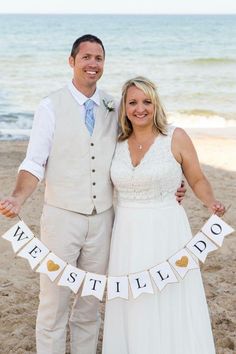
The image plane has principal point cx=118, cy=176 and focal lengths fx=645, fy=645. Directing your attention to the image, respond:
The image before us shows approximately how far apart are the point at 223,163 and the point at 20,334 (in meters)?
6.07

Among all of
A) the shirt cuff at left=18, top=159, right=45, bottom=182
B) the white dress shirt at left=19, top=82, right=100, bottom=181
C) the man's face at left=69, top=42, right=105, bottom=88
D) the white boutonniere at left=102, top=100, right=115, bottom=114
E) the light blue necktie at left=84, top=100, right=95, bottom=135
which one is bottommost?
the shirt cuff at left=18, top=159, right=45, bottom=182

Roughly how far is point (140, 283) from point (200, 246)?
1.36 feet

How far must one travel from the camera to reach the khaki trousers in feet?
12.1

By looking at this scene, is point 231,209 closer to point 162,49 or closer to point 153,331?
point 153,331

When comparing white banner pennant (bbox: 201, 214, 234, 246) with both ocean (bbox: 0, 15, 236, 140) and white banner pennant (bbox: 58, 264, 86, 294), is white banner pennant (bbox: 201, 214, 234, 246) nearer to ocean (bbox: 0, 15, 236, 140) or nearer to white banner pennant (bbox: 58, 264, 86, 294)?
white banner pennant (bbox: 58, 264, 86, 294)

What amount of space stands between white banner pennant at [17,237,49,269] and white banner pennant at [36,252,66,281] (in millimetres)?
33

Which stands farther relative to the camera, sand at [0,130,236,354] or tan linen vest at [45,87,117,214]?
sand at [0,130,236,354]

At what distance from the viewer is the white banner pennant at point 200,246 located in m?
3.73

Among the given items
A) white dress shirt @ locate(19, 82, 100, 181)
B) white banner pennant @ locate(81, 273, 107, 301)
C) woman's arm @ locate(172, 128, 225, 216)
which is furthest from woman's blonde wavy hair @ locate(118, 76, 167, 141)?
white banner pennant @ locate(81, 273, 107, 301)

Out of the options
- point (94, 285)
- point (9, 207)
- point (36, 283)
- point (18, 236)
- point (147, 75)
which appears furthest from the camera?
point (147, 75)

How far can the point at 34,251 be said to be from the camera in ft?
11.9

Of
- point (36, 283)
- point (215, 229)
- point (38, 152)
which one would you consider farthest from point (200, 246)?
point (36, 283)

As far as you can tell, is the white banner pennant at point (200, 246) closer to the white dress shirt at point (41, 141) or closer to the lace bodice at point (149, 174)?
the lace bodice at point (149, 174)

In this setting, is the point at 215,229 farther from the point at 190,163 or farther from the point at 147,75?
the point at 147,75
